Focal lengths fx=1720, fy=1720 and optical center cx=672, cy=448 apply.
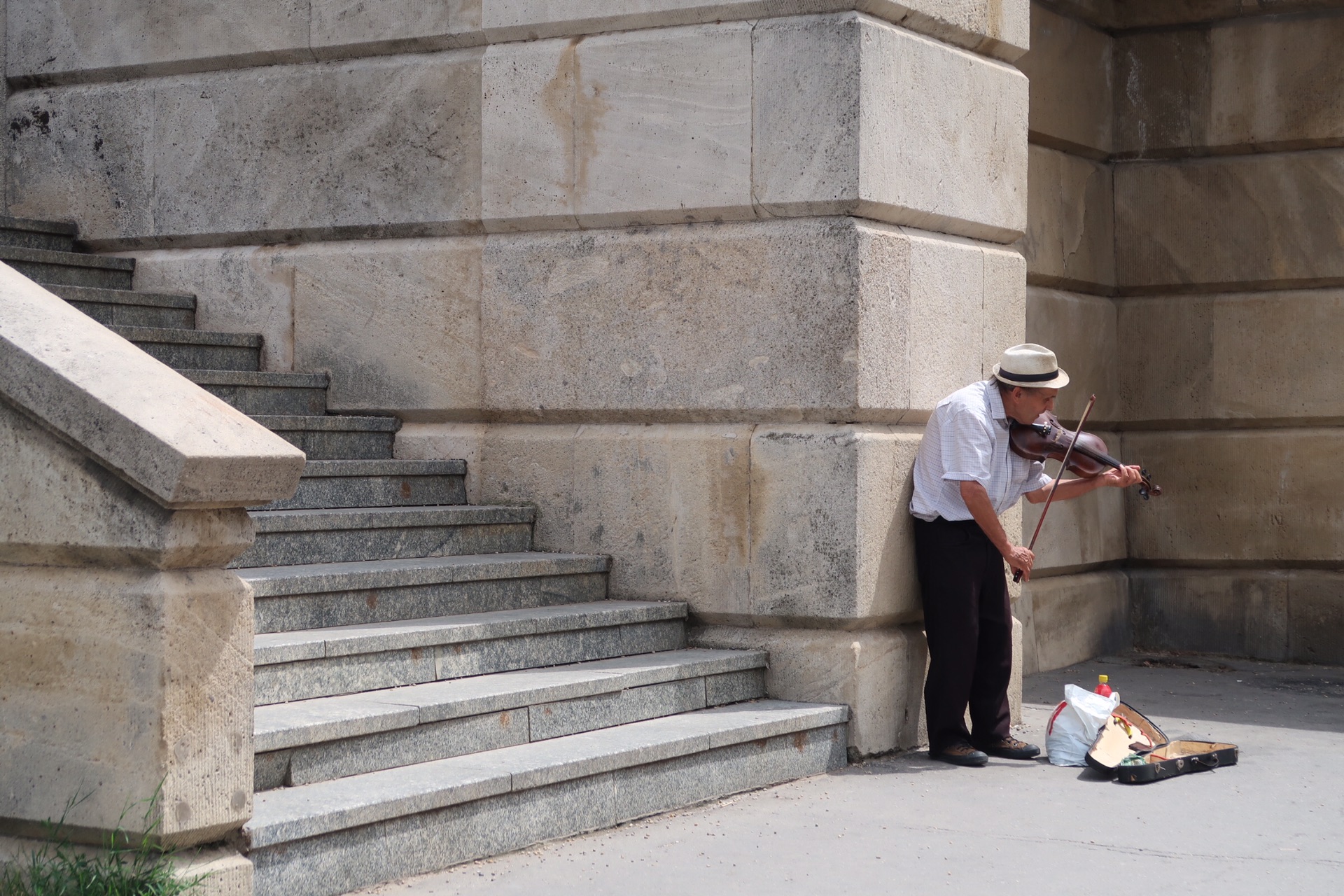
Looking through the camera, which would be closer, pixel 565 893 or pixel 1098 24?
pixel 565 893

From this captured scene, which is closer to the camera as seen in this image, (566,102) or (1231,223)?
(566,102)

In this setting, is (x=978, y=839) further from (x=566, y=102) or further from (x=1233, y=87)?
(x=1233, y=87)

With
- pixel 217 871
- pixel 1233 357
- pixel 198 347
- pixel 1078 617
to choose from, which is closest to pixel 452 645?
pixel 217 871

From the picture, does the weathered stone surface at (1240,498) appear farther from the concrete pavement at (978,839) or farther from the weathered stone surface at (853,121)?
the weathered stone surface at (853,121)

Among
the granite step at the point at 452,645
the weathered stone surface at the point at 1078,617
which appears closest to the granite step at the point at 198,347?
the granite step at the point at 452,645

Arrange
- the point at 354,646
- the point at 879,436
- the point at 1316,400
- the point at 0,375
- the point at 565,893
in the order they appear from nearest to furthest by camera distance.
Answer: the point at 0,375, the point at 565,893, the point at 354,646, the point at 879,436, the point at 1316,400

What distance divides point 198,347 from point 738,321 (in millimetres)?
2605

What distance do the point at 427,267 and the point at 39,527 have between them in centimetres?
379

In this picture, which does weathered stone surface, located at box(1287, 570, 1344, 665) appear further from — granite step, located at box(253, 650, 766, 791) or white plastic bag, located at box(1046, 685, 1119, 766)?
granite step, located at box(253, 650, 766, 791)

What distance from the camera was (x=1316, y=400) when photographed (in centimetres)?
1041

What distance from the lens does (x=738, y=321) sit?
23.8ft

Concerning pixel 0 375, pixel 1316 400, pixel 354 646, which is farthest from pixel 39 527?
pixel 1316 400

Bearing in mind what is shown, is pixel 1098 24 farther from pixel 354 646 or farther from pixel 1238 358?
pixel 354 646

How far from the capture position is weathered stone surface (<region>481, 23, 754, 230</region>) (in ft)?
23.8
